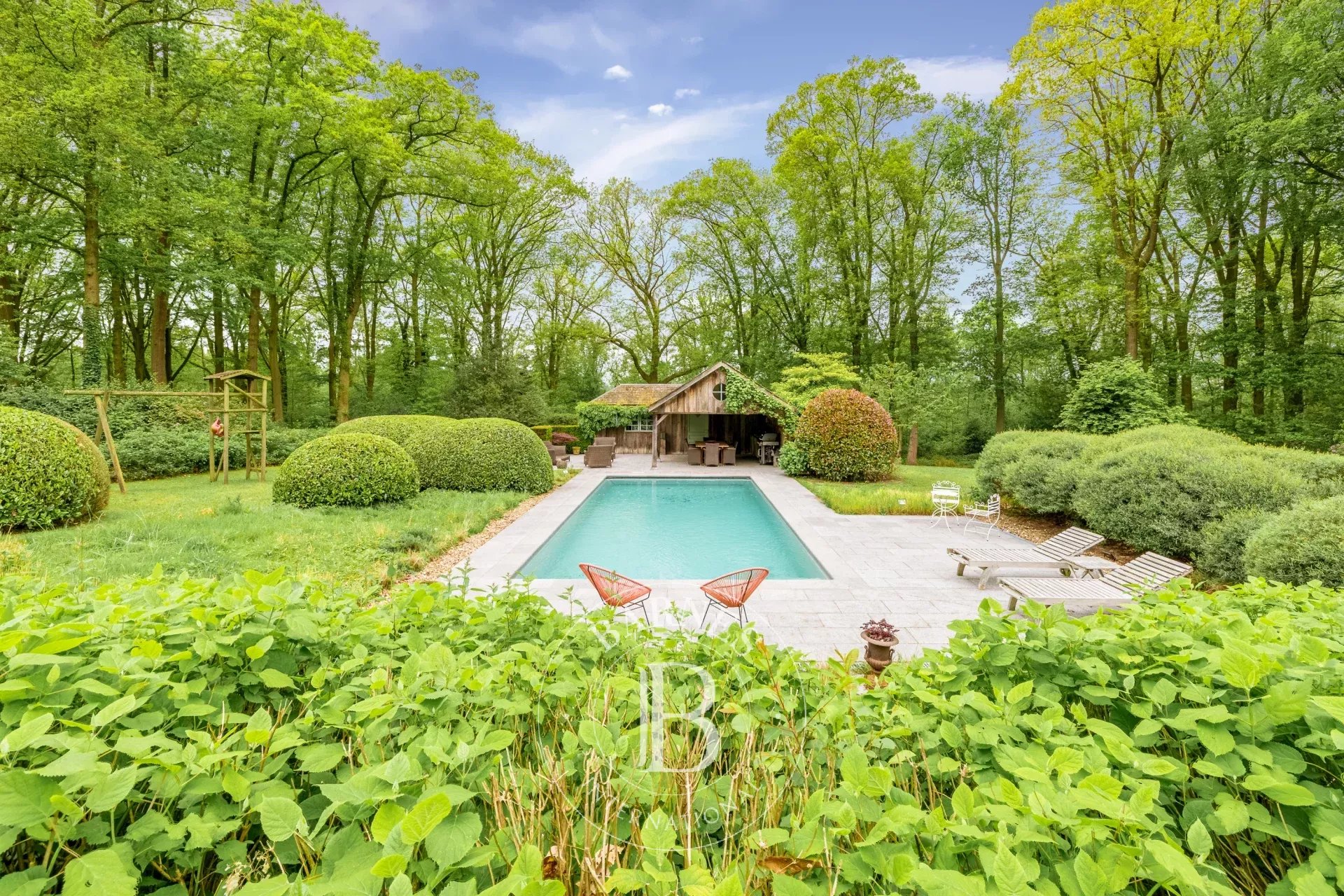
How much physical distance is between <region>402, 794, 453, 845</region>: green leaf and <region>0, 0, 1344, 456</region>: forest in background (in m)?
18.1

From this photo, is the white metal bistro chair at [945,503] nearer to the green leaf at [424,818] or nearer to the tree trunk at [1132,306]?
the green leaf at [424,818]

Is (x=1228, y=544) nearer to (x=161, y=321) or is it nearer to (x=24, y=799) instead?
(x=24, y=799)

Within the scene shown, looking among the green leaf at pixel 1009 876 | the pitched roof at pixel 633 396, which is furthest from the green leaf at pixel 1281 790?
the pitched roof at pixel 633 396

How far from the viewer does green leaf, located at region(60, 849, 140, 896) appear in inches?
29.3

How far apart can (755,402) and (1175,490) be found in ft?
37.1

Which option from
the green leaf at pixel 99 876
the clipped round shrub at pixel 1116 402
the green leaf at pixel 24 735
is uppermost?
the clipped round shrub at pixel 1116 402

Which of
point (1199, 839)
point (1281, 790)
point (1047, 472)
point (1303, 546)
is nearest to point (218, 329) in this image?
point (1047, 472)

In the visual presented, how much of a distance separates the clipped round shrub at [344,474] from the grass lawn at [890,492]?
8971 millimetres

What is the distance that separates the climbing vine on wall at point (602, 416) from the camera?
2366cm

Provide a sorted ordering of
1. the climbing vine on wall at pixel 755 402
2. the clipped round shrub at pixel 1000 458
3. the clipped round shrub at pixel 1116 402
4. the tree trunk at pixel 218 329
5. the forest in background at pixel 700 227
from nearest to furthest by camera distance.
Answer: the clipped round shrub at pixel 1000 458, the clipped round shrub at pixel 1116 402, the forest in background at pixel 700 227, the climbing vine on wall at pixel 755 402, the tree trunk at pixel 218 329

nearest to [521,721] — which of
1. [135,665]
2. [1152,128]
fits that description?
[135,665]

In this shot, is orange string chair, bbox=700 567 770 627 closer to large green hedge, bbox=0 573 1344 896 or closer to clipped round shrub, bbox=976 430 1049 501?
large green hedge, bbox=0 573 1344 896

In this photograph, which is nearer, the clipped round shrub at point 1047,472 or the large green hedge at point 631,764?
the large green hedge at point 631,764

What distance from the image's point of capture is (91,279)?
13125 millimetres
